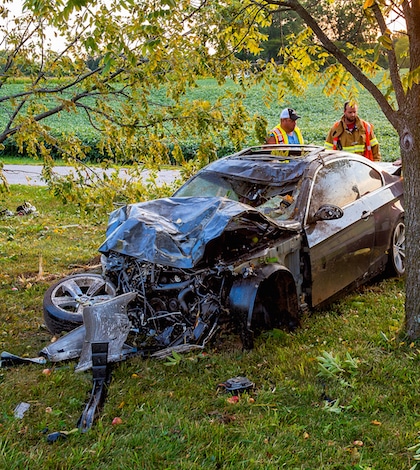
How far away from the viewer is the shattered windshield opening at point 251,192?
18.4ft

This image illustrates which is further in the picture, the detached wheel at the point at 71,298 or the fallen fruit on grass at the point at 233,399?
the detached wheel at the point at 71,298

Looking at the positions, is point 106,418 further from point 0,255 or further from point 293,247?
point 0,255

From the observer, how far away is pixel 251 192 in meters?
6.06

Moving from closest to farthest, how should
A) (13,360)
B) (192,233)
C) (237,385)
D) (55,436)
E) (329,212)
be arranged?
(55,436) < (237,385) < (13,360) < (192,233) < (329,212)

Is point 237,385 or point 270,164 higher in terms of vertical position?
point 270,164

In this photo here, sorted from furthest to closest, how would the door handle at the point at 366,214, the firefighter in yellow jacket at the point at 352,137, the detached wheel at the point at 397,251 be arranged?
the firefighter in yellow jacket at the point at 352,137, the detached wheel at the point at 397,251, the door handle at the point at 366,214

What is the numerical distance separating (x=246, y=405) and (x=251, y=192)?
2.68 metres

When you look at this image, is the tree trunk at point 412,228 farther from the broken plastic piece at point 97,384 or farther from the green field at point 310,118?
the green field at point 310,118

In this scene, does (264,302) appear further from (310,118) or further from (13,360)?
(310,118)

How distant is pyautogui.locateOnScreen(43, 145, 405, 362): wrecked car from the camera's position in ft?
15.5

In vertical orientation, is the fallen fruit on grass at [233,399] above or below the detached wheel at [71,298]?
below

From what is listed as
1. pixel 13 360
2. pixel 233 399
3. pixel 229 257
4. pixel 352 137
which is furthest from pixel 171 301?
pixel 352 137

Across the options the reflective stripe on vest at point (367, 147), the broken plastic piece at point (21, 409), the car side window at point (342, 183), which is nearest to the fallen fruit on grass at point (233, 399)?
the broken plastic piece at point (21, 409)

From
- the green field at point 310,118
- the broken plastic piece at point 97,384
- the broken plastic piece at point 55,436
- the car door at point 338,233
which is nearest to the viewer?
the broken plastic piece at point 55,436
